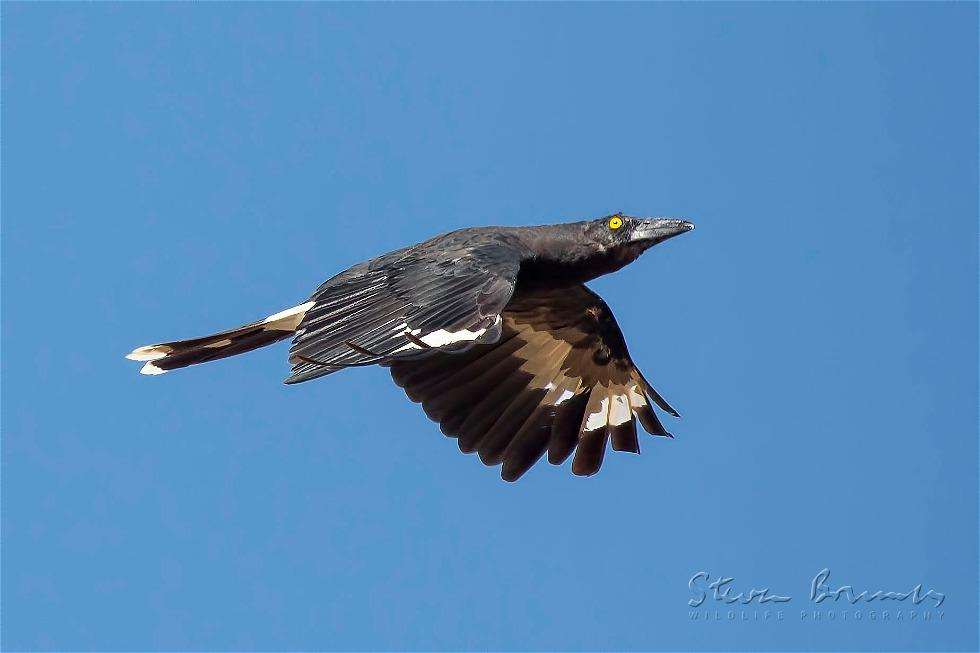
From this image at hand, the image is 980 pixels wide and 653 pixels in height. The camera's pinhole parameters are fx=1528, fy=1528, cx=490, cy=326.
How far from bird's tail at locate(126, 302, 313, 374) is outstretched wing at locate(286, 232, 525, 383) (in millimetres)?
512

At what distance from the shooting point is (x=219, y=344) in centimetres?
995

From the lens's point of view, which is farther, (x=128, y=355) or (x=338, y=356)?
(x=128, y=355)

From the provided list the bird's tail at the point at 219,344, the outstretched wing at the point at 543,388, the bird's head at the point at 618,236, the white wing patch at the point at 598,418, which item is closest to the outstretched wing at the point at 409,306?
the bird's tail at the point at 219,344

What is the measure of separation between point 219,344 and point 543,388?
93.7 inches

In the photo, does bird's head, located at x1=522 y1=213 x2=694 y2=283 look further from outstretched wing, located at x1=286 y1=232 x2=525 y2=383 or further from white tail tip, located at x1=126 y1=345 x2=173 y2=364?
white tail tip, located at x1=126 y1=345 x2=173 y2=364

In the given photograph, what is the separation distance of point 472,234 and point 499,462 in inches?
73.5

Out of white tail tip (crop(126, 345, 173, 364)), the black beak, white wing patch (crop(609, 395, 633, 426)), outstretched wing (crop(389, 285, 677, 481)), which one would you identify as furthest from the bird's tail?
white wing patch (crop(609, 395, 633, 426))

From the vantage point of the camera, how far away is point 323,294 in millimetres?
8859

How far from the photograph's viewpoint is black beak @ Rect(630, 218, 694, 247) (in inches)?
381

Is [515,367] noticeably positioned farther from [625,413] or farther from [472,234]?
[472,234]

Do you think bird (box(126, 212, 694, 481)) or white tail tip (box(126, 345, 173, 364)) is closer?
bird (box(126, 212, 694, 481))

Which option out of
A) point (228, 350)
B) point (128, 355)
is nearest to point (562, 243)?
point (228, 350)

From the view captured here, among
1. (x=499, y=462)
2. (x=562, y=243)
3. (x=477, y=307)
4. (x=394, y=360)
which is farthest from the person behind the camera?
(x=499, y=462)

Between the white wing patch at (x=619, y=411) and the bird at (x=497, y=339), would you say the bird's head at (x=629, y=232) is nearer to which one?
the bird at (x=497, y=339)
